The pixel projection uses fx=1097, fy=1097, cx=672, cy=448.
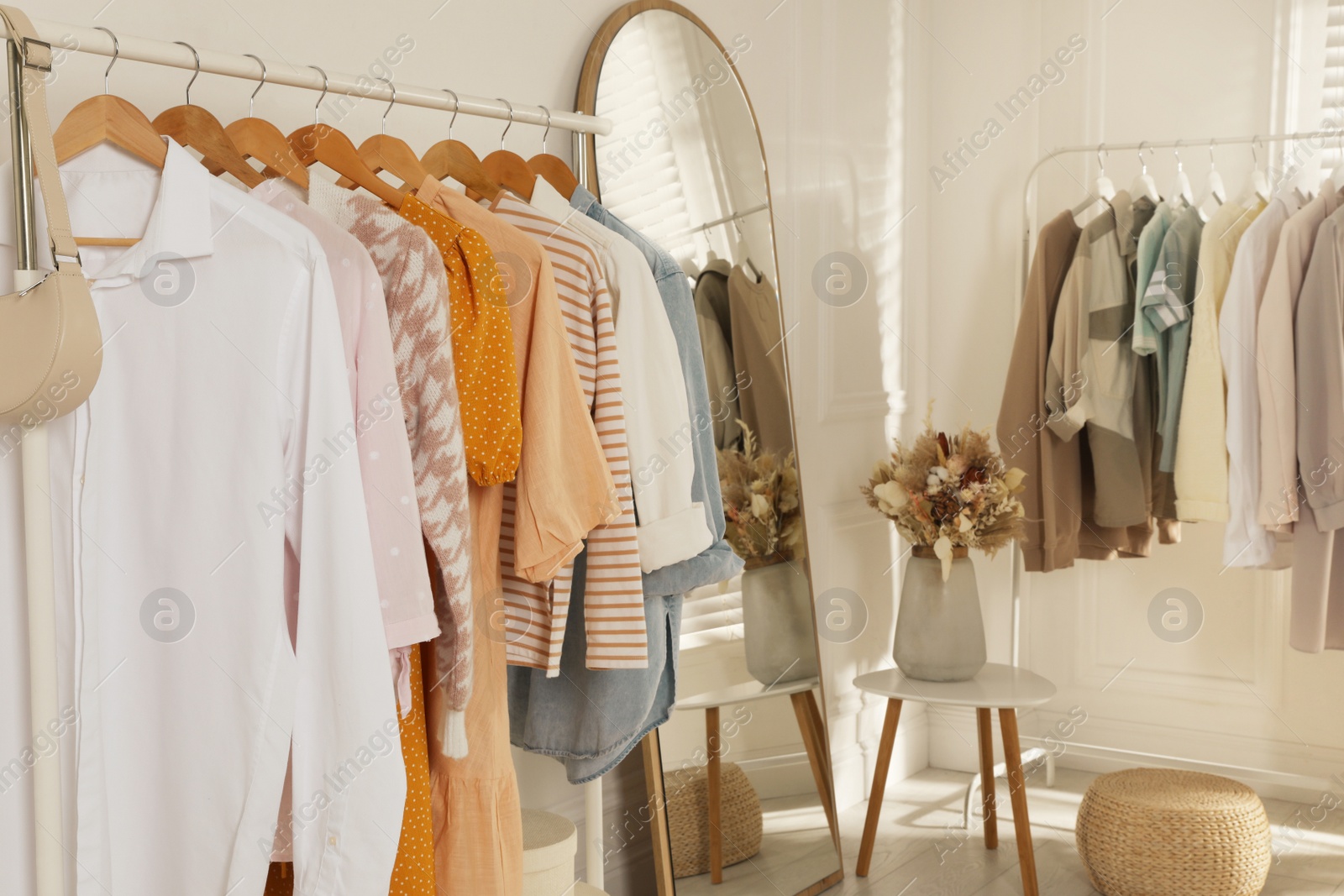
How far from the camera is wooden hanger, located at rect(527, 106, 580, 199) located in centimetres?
184

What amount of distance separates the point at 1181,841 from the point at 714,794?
1081mm

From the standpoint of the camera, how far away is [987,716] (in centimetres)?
284

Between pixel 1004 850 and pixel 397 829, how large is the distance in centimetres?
220

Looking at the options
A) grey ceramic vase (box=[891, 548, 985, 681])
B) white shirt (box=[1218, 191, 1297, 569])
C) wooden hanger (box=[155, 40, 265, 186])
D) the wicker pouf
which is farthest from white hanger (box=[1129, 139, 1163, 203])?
wooden hanger (box=[155, 40, 265, 186])

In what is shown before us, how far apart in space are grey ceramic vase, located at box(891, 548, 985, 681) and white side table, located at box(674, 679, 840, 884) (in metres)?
0.29

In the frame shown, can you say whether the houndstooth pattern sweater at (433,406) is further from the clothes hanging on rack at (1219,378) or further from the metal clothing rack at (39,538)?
the clothes hanging on rack at (1219,378)

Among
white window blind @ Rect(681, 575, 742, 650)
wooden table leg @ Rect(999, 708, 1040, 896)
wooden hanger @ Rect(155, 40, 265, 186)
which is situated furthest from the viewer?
wooden table leg @ Rect(999, 708, 1040, 896)

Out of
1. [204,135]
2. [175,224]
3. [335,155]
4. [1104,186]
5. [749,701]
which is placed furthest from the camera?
[1104,186]

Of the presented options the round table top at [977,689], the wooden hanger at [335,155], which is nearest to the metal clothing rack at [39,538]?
the wooden hanger at [335,155]

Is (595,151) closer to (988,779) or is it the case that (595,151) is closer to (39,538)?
(39,538)

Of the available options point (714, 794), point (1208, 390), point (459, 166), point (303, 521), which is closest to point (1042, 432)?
point (1208, 390)

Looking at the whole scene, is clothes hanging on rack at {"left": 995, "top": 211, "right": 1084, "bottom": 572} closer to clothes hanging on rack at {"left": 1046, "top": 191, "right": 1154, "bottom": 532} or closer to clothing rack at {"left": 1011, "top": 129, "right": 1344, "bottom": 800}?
clothes hanging on rack at {"left": 1046, "top": 191, "right": 1154, "bottom": 532}

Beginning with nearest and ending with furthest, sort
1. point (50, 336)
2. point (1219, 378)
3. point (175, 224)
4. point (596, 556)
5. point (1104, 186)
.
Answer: point (50, 336) → point (175, 224) → point (596, 556) → point (1219, 378) → point (1104, 186)

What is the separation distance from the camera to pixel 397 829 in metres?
1.24
